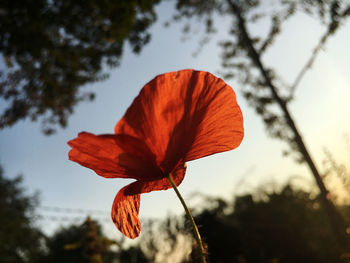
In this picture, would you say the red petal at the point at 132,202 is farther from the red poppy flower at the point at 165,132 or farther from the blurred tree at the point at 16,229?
the blurred tree at the point at 16,229

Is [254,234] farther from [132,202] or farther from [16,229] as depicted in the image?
[16,229]

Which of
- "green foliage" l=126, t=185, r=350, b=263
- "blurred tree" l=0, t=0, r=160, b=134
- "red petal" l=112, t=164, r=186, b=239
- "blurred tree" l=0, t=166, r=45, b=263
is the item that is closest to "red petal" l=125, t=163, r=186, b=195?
"red petal" l=112, t=164, r=186, b=239

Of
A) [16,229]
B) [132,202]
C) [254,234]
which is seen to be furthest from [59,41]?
[16,229]

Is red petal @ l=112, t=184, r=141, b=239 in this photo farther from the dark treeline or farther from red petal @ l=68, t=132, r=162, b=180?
the dark treeline

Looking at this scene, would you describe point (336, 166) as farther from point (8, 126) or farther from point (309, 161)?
point (8, 126)

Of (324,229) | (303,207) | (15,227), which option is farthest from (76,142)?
(15,227)

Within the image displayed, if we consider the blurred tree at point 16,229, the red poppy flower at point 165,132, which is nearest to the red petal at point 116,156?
the red poppy flower at point 165,132
